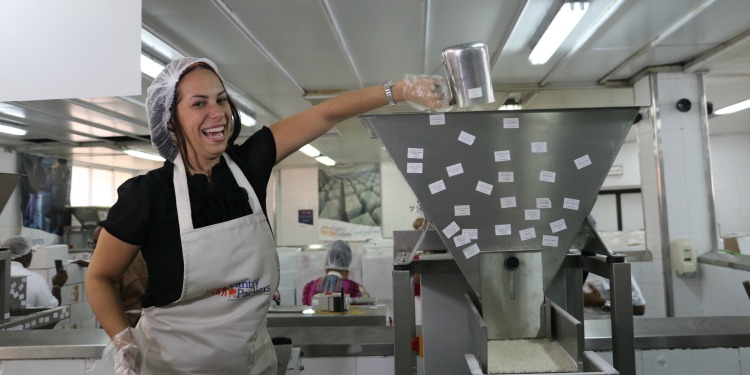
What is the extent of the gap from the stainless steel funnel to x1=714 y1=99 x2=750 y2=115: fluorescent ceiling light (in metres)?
5.85

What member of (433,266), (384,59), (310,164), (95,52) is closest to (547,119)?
(433,266)

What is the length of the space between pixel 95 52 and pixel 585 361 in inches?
73.8

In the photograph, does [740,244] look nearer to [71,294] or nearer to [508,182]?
[508,182]

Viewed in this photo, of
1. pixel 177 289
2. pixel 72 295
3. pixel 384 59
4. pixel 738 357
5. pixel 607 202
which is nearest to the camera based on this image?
pixel 177 289

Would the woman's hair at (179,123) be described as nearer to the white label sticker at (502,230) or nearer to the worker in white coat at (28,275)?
the white label sticker at (502,230)

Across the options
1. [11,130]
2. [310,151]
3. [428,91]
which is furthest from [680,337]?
[11,130]

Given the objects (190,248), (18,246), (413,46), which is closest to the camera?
(190,248)

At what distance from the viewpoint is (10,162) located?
700 centimetres

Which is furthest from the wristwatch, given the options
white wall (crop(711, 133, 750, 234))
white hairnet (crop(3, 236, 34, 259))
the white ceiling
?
white wall (crop(711, 133, 750, 234))

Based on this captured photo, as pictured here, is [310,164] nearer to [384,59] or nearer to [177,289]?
[384,59]

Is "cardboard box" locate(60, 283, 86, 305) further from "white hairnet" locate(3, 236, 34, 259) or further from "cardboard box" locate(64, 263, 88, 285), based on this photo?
"white hairnet" locate(3, 236, 34, 259)

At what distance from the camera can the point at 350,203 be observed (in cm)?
997

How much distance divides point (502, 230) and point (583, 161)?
34 cm

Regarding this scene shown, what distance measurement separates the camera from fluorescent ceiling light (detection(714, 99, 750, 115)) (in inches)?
233
